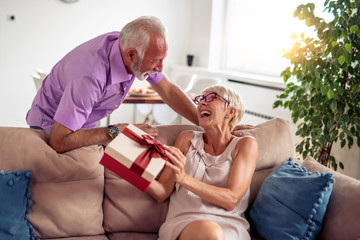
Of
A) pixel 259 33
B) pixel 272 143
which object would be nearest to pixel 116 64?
pixel 272 143

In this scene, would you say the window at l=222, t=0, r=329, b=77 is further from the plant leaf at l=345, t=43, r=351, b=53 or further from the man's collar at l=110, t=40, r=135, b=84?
the man's collar at l=110, t=40, r=135, b=84

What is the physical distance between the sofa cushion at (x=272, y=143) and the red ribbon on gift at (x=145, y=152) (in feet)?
2.53

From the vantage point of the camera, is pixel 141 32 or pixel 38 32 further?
pixel 38 32

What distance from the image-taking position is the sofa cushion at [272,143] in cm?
218

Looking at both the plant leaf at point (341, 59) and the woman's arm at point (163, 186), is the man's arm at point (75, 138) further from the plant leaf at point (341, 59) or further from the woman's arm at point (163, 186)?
the plant leaf at point (341, 59)

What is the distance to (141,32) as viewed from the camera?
5.80ft

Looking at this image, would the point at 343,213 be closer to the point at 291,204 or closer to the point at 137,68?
the point at 291,204

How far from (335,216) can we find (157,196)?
83 cm

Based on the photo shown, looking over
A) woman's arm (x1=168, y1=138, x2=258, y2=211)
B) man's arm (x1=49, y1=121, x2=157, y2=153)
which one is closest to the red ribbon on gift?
woman's arm (x1=168, y1=138, x2=258, y2=211)

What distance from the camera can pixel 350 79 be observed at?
2904mm

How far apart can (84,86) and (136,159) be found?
1.52ft

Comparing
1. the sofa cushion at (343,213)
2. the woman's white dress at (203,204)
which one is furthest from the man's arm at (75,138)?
the sofa cushion at (343,213)

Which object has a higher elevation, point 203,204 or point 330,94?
point 330,94

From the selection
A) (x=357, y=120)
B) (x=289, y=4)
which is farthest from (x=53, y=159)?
(x=289, y=4)
